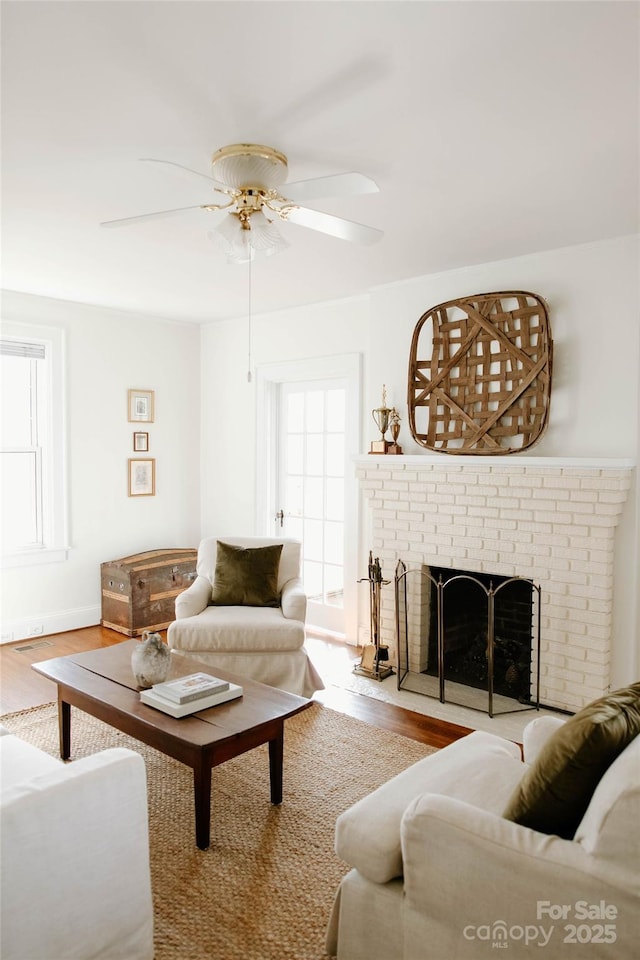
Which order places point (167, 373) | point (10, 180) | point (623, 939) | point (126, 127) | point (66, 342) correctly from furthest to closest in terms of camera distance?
point (167, 373) < point (66, 342) < point (10, 180) < point (126, 127) < point (623, 939)

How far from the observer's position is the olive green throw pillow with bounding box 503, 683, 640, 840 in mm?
1459

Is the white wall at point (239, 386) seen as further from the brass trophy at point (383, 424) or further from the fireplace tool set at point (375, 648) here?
the fireplace tool set at point (375, 648)

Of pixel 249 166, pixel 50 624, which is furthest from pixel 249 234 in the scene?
pixel 50 624

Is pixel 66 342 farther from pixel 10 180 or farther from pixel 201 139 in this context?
pixel 201 139

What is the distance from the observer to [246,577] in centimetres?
396

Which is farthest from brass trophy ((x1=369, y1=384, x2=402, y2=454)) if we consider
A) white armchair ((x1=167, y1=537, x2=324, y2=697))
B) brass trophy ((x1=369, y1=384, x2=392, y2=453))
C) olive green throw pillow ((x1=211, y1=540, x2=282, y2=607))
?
white armchair ((x1=167, y1=537, x2=324, y2=697))

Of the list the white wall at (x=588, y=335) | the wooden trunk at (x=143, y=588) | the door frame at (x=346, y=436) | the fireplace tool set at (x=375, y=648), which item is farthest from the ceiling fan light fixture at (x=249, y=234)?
the wooden trunk at (x=143, y=588)

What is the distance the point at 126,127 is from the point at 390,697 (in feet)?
10.1

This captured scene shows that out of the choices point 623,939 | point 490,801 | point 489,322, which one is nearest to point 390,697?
point 490,801

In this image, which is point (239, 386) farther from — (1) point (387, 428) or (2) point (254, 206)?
(2) point (254, 206)

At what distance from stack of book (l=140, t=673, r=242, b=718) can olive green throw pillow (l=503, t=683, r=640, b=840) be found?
1.30m

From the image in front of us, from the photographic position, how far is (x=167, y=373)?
18.5ft

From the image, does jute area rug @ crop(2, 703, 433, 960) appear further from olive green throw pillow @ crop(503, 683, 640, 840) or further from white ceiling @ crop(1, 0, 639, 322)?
white ceiling @ crop(1, 0, 639, 322)

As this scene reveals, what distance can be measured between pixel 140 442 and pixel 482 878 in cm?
460
